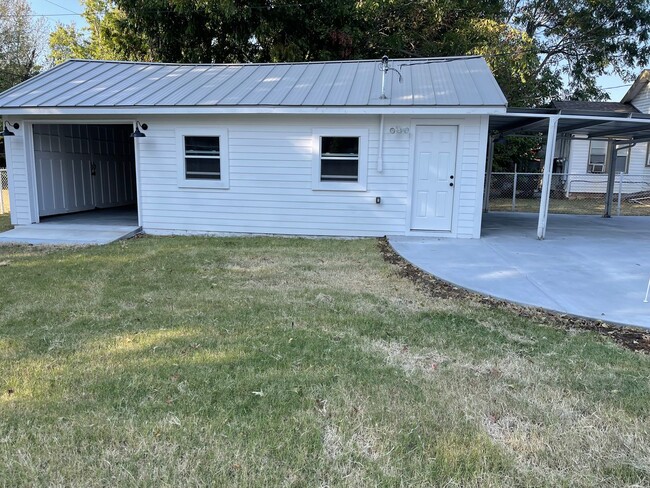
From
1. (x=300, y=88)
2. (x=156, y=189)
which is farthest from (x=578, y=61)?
(x=156, y=189)

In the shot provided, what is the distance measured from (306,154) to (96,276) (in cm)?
475

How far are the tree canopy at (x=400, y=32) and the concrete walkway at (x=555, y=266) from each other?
31.1ft

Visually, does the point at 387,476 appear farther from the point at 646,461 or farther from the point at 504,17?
the point at 504,17

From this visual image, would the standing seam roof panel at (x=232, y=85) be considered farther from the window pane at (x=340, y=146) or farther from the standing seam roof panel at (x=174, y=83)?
the window pane at (x=340, y=146)

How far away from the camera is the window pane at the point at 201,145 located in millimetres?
9594

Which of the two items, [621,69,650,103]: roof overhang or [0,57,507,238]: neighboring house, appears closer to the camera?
[0,57,507,238]: neighboring house

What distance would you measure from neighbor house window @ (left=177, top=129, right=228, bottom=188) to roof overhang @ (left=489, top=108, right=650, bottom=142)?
5627mm

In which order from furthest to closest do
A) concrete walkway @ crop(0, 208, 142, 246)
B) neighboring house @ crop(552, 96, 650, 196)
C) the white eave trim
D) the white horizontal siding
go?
1. neighboring house @ crop(552, 96, 650, 196)
2. the white horizontal siding
3. concrete walkway @ crop(0, 208, 142, 246)
4. the white eave trim

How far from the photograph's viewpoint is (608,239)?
916 centimetres

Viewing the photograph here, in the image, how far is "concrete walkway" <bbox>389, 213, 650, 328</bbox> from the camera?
5074 millimetres

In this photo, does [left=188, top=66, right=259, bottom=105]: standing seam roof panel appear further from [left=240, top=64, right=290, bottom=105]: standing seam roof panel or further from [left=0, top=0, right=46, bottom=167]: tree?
[left=0, top=0, right=46, bottom=167]: tree

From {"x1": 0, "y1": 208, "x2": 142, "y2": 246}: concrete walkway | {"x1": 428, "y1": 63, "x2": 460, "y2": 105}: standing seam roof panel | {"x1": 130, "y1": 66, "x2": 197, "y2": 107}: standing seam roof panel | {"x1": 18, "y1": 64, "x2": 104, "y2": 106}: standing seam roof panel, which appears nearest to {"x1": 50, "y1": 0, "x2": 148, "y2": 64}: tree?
{"x1": 18, "y1": 64, "x2": 104, "y2": 106}: standing seam roof panel

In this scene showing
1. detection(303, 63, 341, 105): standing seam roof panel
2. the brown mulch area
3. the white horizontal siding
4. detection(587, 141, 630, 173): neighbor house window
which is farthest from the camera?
detection(587, 141, 630, 173): neighbor house window

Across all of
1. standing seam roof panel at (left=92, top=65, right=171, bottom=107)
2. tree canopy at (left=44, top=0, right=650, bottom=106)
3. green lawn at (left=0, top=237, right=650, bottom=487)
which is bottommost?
green lawn at (left=0, top=237, right=650, bottom=487)
